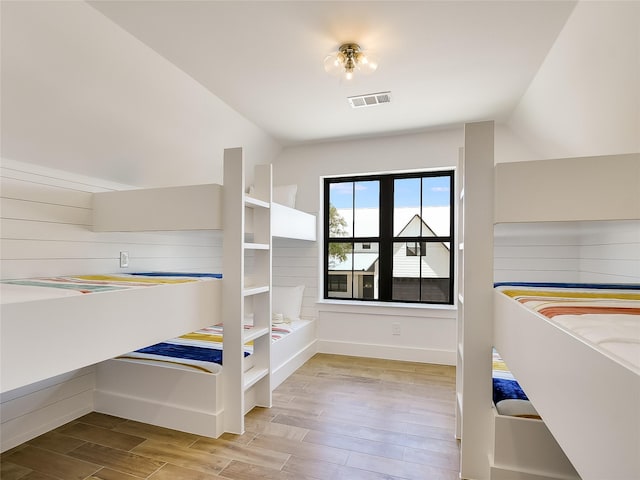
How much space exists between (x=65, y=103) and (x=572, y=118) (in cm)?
301

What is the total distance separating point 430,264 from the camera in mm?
3693

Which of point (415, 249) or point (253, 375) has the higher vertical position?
point (415, 249)

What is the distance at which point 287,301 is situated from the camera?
3746 millimetres

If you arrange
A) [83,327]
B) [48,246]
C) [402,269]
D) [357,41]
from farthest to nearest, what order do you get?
[402,269]
[48,246]
[357,41]
[83,327]

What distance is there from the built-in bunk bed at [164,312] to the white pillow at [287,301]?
26.4 inches

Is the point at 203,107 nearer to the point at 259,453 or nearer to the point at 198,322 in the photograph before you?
the point at 198,322

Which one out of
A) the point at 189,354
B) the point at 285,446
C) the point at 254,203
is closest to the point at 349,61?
the point at 254,203

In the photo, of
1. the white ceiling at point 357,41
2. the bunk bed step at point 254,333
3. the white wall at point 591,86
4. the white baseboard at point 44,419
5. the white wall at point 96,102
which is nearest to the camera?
the white wall at point 591,86

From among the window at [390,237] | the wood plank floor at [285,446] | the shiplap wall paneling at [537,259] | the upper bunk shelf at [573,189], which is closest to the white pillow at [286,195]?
the window at [390,237]

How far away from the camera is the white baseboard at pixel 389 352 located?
3.38m

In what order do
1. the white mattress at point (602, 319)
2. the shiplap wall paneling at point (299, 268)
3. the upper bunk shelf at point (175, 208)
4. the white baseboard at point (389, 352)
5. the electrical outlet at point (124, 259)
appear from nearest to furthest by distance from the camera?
1. the white mattress at point (602, 319)
2. the upper bunk shelf at point (175, 208)
3. the electrical outlet at point (124, 259)
4. the white baseboard at point (389, 352)
5. the shiplap wall paneling at point (299, 268)

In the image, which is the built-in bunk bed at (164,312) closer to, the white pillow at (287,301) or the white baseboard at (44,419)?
the white baseboard at (44,419)

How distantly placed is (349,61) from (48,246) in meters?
2.15

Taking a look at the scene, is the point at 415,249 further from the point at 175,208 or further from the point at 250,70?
the point at 175,208
